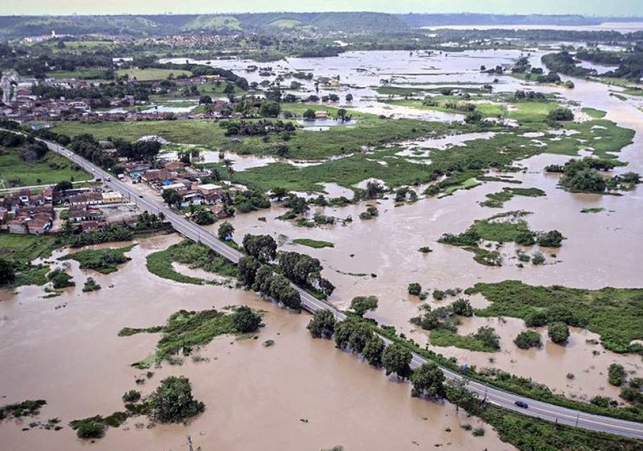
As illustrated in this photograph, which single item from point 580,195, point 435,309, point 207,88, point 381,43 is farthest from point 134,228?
point 381,43

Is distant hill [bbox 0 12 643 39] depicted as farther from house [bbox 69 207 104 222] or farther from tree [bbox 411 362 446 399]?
tree [bbox 411 362 446 399]

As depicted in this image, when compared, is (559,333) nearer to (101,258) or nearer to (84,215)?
(101,258)

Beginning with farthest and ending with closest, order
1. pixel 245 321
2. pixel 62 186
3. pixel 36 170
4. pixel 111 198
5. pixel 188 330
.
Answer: pixel 36 170, pixel 62 186, pixel 111 198, pixel 188 330, pixel 245 321

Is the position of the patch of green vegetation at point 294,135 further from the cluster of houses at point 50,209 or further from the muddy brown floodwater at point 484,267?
the cluster of houses at point 50,209

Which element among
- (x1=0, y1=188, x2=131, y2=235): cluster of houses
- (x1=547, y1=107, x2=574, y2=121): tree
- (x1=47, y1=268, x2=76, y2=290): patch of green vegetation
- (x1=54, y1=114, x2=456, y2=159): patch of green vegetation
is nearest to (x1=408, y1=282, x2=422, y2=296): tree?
(x1=47, y1=268, x2=76, y2=290): patch of green vegetation

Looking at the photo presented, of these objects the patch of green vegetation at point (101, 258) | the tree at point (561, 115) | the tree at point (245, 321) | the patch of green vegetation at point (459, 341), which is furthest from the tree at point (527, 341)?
the tree at point (561, 115)

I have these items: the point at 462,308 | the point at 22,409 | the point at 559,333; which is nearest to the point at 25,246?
the point at 22,409
